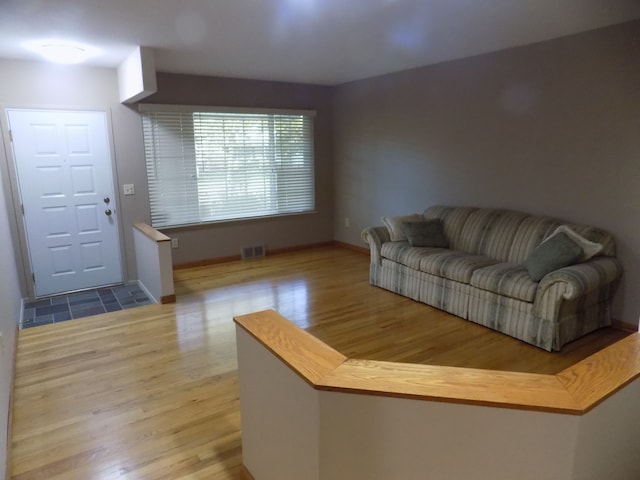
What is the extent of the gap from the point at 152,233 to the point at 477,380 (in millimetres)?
3914

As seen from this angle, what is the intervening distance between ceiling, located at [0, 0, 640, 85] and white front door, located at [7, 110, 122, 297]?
675 mm

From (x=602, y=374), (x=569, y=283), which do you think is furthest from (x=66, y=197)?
(x=602, y=374)

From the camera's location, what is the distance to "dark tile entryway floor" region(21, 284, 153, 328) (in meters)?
4.04

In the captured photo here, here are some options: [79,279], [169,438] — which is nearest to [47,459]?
[169,438]

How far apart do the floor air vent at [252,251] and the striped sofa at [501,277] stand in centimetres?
198

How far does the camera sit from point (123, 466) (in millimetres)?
2070

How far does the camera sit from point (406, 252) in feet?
14.2

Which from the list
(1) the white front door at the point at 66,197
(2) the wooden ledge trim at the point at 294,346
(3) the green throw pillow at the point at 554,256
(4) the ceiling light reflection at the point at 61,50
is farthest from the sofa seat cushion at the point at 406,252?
(4) the ceiling light reflection at the point at 61,50

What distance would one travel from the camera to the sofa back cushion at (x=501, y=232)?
3619mm

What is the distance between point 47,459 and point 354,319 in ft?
7.91

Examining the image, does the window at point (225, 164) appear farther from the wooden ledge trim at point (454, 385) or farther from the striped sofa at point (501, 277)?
the wooden ledge trim at point (454, 385)

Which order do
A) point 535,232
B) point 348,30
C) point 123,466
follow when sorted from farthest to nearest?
1. point 535,232
2. point 348,30
3. point 123,466

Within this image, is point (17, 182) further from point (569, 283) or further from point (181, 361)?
point (569, 283)

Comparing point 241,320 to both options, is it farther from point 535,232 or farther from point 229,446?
point 535,232
